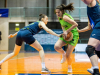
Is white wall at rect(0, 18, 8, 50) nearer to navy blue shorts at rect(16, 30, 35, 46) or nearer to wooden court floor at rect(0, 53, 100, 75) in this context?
wooden court floor at rect(0, 53, 100, 75)

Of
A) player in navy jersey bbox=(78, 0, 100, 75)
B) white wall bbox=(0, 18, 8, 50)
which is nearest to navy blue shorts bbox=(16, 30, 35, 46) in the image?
player in navy jersey bbox=(78, 0, 100, 75)

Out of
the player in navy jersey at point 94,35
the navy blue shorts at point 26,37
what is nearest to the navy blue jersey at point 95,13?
A: the player in navy jersey at point 94,35

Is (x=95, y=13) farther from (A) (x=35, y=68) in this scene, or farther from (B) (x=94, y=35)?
(A) (x=35, y=68)

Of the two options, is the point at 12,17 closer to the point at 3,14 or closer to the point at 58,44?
the point at 3,14

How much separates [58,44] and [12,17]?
1316cm

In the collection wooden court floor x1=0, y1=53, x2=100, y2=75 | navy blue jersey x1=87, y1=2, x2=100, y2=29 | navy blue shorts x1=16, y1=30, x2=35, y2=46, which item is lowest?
wooden court floor x1=0, y1=53, x2=100, y2=75

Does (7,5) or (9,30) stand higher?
Result: (7,5)

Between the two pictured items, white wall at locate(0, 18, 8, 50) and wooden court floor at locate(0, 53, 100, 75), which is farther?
white wall at locate(0, 18, 8, 50)

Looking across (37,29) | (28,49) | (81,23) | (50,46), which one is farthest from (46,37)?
(37,29)

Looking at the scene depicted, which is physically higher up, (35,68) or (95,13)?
(95,13)

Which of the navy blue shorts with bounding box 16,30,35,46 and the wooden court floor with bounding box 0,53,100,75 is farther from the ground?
the navy blue shorts with bounding box 16,30,35,46

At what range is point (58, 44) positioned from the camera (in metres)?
3.78

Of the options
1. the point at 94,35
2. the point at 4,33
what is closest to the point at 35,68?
the point at 94,35

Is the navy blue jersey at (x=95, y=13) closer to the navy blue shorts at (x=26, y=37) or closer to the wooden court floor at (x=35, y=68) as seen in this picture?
the wooden court floor at (x=35, y=68)
